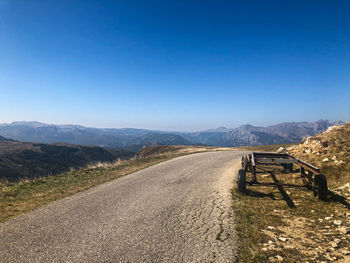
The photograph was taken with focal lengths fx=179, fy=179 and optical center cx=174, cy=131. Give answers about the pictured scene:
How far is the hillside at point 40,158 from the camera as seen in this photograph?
90.7 m

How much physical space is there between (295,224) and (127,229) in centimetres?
545

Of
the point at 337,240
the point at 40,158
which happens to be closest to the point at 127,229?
the point at 337,240

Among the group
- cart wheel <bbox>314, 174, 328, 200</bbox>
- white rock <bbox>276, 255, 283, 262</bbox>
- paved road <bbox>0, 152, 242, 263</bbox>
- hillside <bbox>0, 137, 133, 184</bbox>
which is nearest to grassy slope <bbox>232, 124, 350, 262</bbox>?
white rock <bbox>276, 255, 283, 262</bbox>

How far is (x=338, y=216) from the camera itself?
595cm

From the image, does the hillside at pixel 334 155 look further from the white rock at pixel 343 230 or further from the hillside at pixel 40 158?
the hillside at pixel 40 158

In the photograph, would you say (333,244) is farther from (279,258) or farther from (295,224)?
(279,258)

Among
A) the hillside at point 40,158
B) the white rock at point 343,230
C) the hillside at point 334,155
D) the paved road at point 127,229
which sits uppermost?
the hillside at point 334,155

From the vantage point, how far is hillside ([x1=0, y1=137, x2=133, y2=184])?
9072cm

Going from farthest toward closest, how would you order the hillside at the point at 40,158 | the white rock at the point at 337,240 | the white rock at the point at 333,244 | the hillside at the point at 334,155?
the hillside at the point at 40,158
the hillside at the point at 334,155
the white rock at the point at 337,240
the white rock at the point at 333,244

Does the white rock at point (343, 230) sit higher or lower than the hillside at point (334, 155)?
lower

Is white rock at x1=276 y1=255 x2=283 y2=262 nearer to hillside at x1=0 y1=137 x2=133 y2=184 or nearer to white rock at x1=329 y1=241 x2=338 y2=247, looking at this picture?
white rock at x1=329 y1=241 x2=338 y2=247

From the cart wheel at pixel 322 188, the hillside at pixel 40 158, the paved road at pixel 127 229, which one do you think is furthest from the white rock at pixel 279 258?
the hillside at pixel 40 158

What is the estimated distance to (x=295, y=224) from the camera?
5801mm

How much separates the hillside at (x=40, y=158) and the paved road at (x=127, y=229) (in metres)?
79.5
